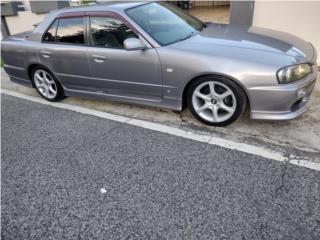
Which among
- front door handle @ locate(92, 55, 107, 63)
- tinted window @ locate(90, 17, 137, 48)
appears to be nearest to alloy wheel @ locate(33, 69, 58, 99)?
front door handle @ locate(92, 55, 107, 63)

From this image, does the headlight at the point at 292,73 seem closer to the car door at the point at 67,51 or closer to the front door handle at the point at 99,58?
the front door handle at the point at 99,58

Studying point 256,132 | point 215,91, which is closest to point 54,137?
point 215,91

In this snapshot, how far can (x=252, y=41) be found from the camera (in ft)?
11.8

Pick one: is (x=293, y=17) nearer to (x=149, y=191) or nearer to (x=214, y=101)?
(x=214, y=101)

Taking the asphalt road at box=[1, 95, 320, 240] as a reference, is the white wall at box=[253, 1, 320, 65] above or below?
above

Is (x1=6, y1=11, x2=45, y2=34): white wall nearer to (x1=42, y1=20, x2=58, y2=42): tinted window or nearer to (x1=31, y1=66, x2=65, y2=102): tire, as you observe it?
(x1=31, y1=66, x2=65, y2=102): tire

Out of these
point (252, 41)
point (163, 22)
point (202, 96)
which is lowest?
point (202, 96)

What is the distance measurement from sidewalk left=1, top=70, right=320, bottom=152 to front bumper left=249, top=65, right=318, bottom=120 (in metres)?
0.25

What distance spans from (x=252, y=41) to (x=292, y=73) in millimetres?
682

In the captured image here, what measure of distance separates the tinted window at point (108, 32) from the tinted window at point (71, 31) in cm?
22

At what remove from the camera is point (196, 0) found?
12078mm

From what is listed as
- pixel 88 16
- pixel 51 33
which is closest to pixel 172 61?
pixel 88 16

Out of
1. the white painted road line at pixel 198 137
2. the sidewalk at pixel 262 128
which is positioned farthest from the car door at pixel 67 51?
the sidewalk at pixel 262 128

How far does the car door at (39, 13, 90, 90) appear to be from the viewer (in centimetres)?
432
